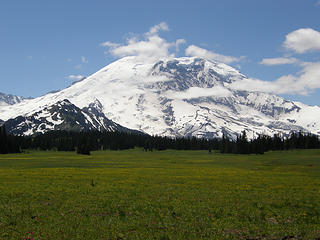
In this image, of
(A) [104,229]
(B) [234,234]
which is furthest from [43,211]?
(B) [234,234]

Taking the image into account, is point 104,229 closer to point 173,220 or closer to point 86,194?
point 173,220

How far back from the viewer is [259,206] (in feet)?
89.2

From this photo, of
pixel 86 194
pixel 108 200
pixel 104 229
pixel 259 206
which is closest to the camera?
pixel 104 229

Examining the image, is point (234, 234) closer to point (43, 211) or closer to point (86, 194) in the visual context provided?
point (43, 211)

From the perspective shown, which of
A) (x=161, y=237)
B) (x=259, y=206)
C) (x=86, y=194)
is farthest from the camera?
(x=86, y=194)

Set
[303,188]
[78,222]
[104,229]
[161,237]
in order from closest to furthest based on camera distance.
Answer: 1. [161,237]
2. [104,229]
3. [78,222]
4. [303,188]

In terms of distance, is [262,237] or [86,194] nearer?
[262,237]

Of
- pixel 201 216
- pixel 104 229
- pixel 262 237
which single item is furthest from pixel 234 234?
pixel 104 229

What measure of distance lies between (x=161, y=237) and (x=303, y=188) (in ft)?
91.2

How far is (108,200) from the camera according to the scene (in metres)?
29.6

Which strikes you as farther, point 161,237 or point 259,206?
point 259,206

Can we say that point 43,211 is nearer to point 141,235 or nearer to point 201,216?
point 141,235

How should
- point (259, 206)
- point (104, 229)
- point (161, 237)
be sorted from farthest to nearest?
point (259, 206)
point (104, 229)
point (161, 237)

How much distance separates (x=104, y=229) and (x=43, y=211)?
7.39 meters
